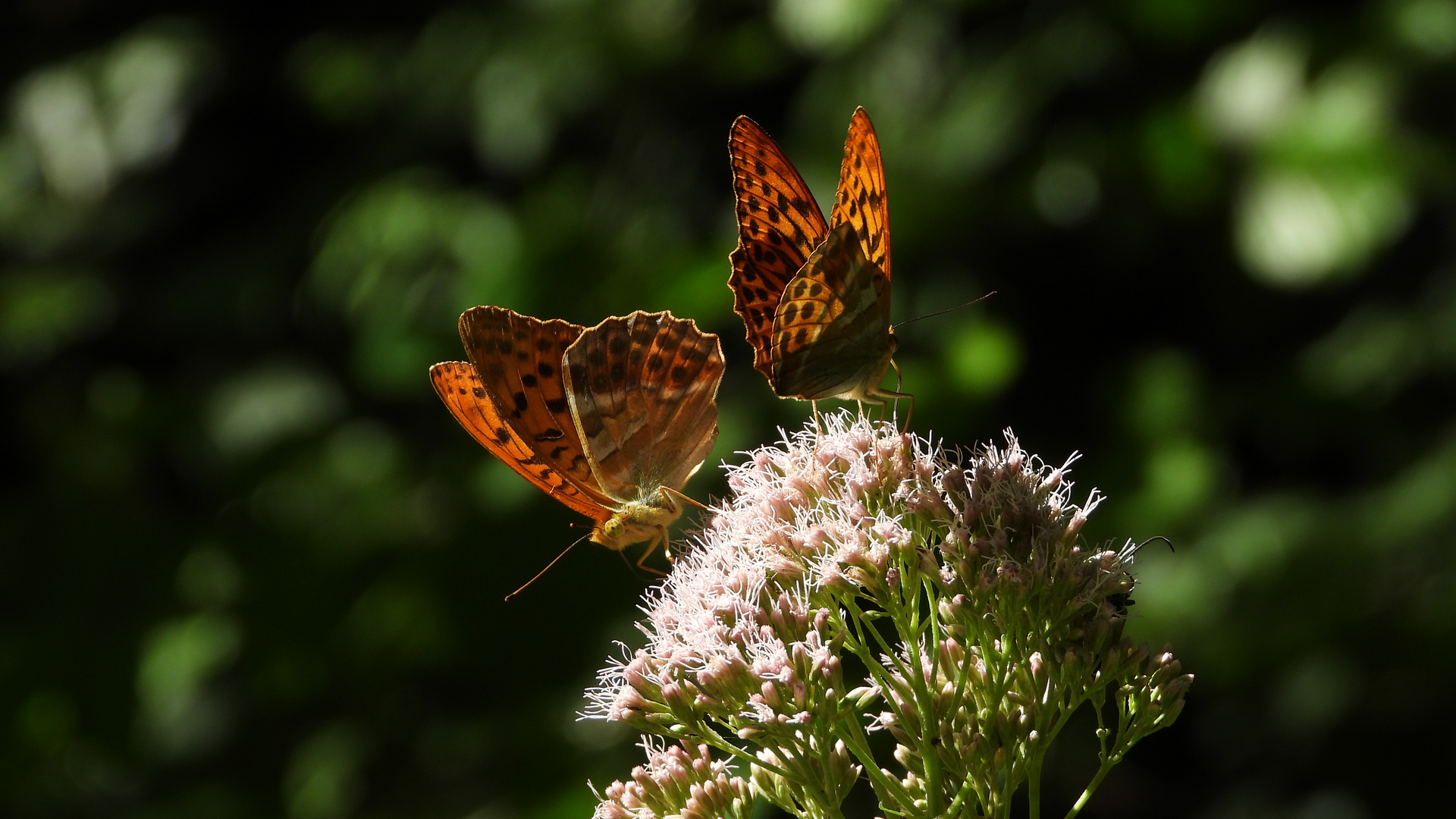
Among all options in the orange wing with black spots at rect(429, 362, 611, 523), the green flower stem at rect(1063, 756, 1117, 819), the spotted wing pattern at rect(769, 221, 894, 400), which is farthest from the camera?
the orange wing with black spots at rect(429, 362, 611, 523)

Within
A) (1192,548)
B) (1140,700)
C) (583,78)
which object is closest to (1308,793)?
(1192,548)

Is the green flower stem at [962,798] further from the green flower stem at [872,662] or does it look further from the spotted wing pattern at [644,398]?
the spotted wing pattern at [644,398]

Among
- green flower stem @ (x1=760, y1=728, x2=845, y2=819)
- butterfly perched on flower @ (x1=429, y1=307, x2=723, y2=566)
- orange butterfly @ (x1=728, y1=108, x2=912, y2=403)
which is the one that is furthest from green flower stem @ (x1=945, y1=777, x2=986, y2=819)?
butterfly perched on flower @ (x1=429, y1=307, x2=723, y2=566)

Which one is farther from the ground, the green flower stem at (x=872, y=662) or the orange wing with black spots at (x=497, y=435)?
the orange wing with black spots at (x=497, y=435)

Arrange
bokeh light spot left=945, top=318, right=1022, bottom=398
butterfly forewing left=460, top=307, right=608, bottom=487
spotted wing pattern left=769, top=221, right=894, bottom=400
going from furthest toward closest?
bokeh light spot left=945, top=318, right=1022, bottom=398 < butterfly forewing left=460, top=307, right=608, bottom=487 < spotted wing pattern left=769, top=221, right=894, bottom=400

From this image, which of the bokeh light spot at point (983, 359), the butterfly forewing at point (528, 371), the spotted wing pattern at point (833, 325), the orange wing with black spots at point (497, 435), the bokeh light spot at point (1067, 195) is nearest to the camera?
the spotted wing pattern at point (833, 325)

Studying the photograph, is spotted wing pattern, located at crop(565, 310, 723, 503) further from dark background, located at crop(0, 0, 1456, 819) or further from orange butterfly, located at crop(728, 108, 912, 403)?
dark background, located at crop(0, 0, 1456, 819)

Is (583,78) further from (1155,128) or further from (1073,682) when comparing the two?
(1073,682)

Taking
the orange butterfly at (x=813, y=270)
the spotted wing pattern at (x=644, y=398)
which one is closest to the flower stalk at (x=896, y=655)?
the orange butterfly at (x=813, y=270)
